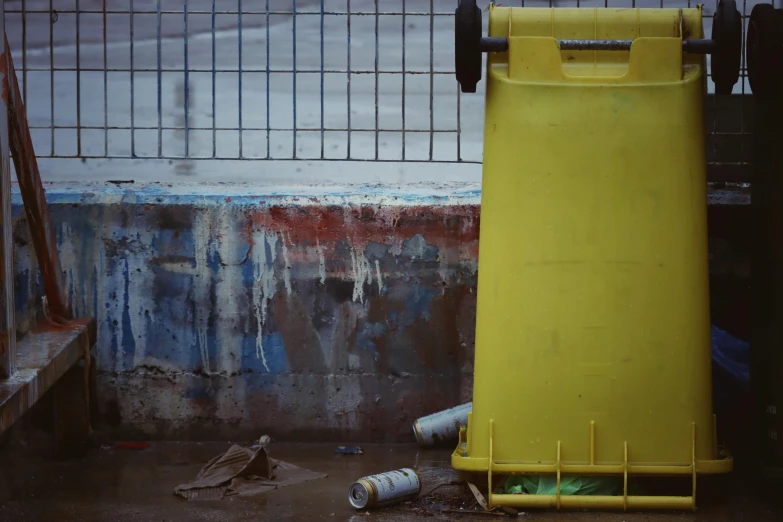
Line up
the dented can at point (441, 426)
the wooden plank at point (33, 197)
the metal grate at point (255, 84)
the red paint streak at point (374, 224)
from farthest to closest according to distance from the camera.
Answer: the metal grate at point (255, 84)
the red paint streak at point (374, 224)
the dented can at point (441, 426)
the wooden plank at point (33, 197)

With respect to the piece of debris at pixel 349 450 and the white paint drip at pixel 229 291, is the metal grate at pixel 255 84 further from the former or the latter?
the piece of debris at pixel 349 450

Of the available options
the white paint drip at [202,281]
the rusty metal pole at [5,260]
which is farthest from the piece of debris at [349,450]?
the rusty metal pole at [5,260]

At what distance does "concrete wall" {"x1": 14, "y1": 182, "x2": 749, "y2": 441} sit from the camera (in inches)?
170

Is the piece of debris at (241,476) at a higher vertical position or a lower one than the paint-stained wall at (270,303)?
lower

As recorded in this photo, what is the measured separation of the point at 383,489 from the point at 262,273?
135 cm

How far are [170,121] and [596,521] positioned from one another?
3629 mm

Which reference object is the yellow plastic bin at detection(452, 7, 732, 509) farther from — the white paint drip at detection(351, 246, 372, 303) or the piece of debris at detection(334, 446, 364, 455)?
the white paint drip at detection(351, 246, 372, 303)

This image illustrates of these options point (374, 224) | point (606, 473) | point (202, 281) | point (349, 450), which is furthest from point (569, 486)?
point (202, 281)

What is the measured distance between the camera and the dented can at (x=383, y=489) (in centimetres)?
347

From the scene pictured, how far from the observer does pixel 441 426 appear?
13.8ft

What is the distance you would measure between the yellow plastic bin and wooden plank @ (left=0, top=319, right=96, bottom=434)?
1.64 m

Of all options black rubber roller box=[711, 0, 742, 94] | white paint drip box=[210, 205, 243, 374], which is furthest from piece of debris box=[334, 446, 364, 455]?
black rubber roller box=[711, 0, 742, 94]

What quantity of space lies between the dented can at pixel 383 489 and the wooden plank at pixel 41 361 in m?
1.28

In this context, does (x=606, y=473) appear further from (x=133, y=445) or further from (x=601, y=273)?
(x=133, y=445)
